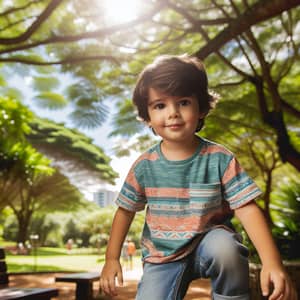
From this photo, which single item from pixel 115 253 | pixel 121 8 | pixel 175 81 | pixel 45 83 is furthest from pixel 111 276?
pixel 45 83

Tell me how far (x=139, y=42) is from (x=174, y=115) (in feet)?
17.9

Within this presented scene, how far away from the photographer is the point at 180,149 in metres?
1.56

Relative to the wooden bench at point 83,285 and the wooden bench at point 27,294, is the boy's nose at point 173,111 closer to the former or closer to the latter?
the wooden bench at point 27,294

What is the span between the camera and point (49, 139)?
845 inches

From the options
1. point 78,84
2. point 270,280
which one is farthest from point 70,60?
point 270,280

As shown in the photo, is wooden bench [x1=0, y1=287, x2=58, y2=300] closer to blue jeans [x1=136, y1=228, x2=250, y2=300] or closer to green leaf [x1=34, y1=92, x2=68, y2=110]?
blue jeans [x1=136, y1=228, x2=250, y2=300]

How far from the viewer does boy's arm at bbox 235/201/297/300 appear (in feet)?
4.21


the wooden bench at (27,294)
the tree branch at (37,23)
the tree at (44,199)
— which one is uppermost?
the tree at (44,199)

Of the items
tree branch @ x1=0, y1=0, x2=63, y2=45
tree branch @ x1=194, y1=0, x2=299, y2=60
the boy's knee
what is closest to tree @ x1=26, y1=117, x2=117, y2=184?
tree branch @ x1=0, y1=0, x2=63, y2=45

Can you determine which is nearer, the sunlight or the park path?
the sunlight

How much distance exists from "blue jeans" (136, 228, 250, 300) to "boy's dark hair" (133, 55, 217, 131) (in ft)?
1.50

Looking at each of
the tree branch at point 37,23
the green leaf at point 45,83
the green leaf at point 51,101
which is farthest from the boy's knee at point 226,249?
Answer: the green leaf at point 51,101

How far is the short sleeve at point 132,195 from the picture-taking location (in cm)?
159

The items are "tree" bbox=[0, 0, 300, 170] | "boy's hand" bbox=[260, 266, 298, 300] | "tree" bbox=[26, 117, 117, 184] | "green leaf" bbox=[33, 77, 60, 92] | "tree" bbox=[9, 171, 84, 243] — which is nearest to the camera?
"boy's hand" bbox=[260, 266, 298, 300]
